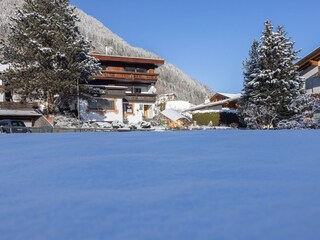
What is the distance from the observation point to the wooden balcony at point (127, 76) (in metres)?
33.9

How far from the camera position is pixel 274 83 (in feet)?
71.5

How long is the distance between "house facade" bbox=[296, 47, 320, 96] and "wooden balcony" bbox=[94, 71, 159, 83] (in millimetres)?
16316

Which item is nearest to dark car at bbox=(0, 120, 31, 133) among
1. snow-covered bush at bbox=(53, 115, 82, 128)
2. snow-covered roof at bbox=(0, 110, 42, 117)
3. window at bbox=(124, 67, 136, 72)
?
snow-covered bush at bbox=(53, 115, 82, 128)

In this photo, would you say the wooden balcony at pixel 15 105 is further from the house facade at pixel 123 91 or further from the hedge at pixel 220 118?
the hedge at pixel 220 118

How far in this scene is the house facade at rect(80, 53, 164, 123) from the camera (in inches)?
1145

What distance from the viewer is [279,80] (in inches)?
864

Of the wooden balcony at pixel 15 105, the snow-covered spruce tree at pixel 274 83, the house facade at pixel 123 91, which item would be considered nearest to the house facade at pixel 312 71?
the snow-covered spruce tree at pixel 274 83

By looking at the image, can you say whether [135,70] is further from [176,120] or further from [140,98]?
[176,120]

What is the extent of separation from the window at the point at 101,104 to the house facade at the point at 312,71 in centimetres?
1787

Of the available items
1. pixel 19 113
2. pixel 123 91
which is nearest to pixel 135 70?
pixel 123 91

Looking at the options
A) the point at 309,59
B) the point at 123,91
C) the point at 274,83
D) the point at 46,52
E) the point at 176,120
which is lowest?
the point at 176,120

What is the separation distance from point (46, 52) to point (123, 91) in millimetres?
10132

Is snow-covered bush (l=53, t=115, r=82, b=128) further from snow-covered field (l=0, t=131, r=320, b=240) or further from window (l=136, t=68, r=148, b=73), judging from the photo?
snow-covered field (l=0, t=131, r=320, b=240)

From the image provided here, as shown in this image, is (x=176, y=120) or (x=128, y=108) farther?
(x=176, y=120)
